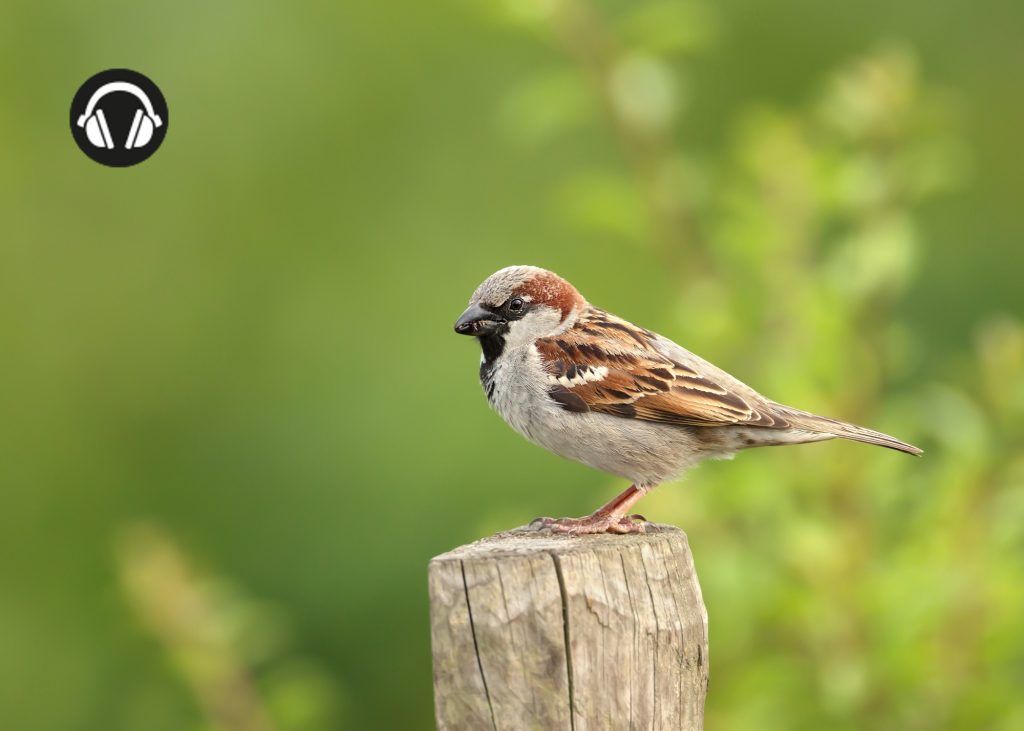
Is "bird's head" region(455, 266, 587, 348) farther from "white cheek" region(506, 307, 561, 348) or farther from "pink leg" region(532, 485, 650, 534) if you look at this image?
A: "pink leg" region(532, 485, 650, 534)

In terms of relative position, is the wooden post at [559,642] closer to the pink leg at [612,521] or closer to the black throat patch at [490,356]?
the pink leg at [612,521]

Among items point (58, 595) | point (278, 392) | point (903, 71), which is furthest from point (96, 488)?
point (903, 71)

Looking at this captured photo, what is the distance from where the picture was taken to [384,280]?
858cm

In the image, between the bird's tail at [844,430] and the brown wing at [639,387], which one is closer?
the bird's tail at [844,430]

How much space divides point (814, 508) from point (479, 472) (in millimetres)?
3696

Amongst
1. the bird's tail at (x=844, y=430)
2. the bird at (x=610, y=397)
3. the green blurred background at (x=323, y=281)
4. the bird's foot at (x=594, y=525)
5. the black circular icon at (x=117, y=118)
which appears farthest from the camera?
the black circular icon at (x=117, y=118)

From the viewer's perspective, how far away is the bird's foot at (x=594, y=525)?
3691 millimetres

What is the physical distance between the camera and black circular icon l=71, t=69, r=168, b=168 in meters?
6.43

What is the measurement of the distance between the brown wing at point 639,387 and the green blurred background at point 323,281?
0.58 m

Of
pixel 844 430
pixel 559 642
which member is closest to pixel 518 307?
pixel 844 430

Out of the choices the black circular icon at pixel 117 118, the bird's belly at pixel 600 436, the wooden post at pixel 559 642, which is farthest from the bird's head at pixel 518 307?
the black circular icon at pixel 117 118

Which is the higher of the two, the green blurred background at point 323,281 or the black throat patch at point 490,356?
the green blurred background at point 323,281

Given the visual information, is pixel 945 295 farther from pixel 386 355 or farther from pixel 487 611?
pixel 487 611

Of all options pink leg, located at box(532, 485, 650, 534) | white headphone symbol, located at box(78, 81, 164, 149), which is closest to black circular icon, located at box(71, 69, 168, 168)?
white headphone symbol, located at box(78, 81, 164, 149)
